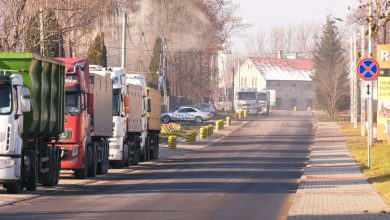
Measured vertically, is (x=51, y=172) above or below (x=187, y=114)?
below

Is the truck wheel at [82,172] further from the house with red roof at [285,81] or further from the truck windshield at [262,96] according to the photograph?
the house with red roof at [285,81]

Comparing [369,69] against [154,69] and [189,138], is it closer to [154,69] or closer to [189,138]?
[189,138]

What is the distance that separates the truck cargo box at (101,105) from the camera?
32.1 m

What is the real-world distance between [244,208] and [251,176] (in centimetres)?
1234

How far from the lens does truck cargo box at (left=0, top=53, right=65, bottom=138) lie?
80.6ft

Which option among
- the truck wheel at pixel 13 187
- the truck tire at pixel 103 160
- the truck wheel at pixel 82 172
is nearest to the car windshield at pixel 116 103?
the truck tire at pixel 103 160

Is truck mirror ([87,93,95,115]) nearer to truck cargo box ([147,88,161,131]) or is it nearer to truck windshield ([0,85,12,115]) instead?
truck windshield ([0,85,12,115])

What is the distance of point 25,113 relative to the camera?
79.7 feet

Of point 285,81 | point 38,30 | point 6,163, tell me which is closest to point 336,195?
point 6,163

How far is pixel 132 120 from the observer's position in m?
40.4

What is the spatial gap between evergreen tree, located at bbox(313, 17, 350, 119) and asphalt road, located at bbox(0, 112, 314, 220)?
56.9 m

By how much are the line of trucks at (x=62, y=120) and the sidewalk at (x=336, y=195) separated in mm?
6343

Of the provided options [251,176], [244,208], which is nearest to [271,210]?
[244,208]

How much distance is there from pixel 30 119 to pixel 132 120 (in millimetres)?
16034
